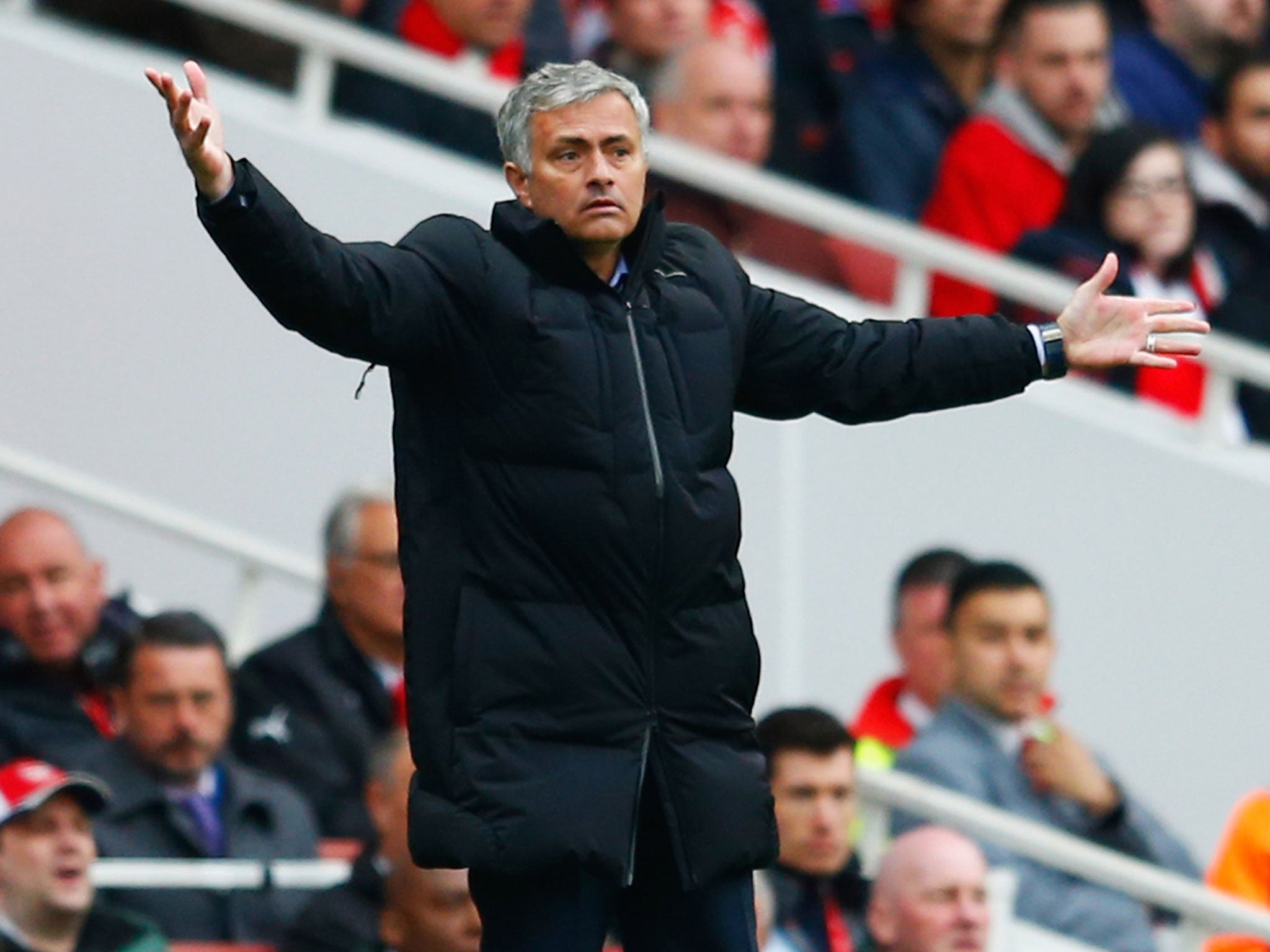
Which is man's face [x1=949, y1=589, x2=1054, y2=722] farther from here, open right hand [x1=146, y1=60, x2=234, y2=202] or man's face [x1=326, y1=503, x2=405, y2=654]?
open right hand [x1=146, y1=60, x2=234, y2=202]

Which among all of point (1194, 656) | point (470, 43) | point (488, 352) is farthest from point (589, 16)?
point (488, 352)

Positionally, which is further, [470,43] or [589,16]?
[589,16]

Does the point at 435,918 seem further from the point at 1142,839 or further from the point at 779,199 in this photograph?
the point at 779,199

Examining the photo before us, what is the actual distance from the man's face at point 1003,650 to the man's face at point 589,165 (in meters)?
3.45

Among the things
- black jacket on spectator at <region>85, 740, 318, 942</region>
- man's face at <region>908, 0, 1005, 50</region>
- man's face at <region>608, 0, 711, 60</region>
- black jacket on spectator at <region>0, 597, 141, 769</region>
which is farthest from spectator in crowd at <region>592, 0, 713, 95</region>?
black jacket on spectator at <region>85, 740, 318, 942</region>

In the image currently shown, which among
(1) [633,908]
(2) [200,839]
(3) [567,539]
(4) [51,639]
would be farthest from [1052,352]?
(4) [51,639]

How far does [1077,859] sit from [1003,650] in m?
0.79

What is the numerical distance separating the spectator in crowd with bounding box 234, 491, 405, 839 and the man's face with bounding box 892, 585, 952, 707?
1234 mm

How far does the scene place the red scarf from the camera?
30.1 feet

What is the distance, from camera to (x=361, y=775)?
748cm

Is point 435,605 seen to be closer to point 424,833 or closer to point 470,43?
point 424,833

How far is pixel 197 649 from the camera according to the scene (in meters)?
7.20

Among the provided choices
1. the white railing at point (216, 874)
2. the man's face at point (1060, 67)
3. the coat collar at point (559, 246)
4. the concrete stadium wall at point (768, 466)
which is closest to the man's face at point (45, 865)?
the white railing at point (216, 874)

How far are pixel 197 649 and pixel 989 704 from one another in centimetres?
178
